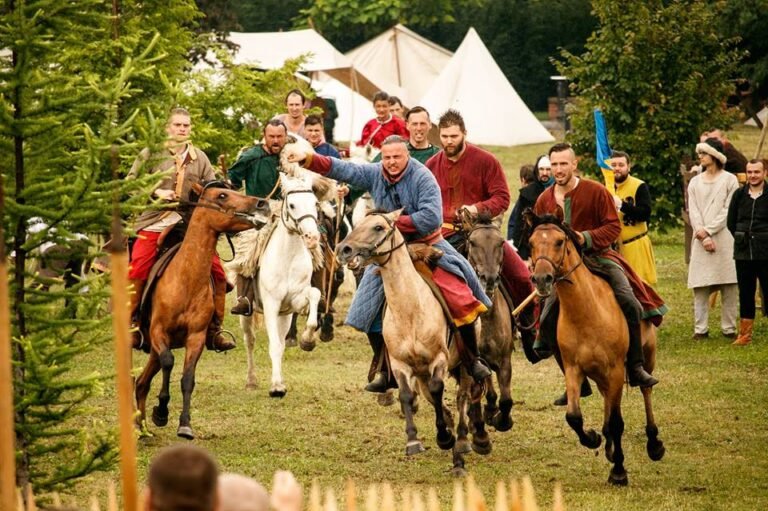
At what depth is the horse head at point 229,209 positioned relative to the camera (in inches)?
485

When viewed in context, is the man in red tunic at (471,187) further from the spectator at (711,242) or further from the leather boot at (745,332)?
the spectator at (711,242)

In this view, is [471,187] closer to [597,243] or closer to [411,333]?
[597,243]

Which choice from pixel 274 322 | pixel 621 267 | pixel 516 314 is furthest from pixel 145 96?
pixel 621 267

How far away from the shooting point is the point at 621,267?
11.5 meters

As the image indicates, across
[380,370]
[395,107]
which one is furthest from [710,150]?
[380,370]

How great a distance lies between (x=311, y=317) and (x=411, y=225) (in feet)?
13.7

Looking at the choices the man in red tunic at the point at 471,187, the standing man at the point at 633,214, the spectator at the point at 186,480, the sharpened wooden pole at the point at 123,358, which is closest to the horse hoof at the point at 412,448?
the man in red tunic at the point at 471,187

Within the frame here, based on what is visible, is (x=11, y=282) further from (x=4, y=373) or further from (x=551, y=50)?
(x=551, y=50)

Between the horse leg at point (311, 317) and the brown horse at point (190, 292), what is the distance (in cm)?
249

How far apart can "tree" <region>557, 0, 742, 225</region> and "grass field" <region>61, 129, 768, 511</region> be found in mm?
7215

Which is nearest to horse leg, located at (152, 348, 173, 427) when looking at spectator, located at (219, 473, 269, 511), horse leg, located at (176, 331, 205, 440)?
horse leg, located at (176, 331, 205, 440)

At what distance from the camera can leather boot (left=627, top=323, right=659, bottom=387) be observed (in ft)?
37.1

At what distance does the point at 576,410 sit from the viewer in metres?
10.8

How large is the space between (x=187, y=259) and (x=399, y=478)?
9.02 ft
